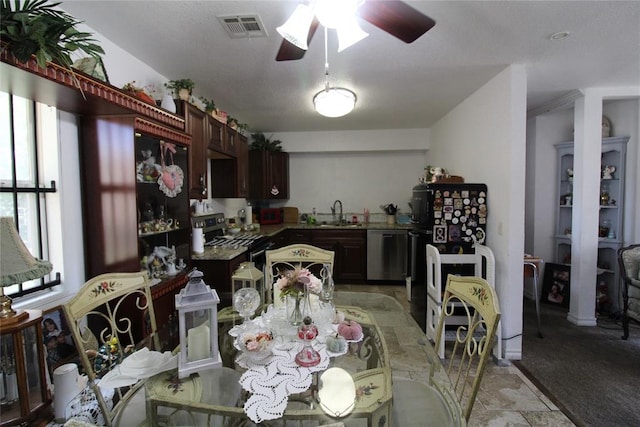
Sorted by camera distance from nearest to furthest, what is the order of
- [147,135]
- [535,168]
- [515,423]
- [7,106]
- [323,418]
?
[323,418]
[7,106]
[515,423]
[147,135]
[535,168]

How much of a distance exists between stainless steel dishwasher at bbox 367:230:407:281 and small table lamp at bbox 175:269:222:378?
363cm

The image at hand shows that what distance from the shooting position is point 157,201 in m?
2.23

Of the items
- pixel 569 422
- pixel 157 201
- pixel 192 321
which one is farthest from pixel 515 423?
pixel 157 201

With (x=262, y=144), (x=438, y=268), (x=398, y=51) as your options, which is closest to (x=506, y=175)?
(x=438, y=268)

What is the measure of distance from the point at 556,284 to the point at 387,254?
210cm

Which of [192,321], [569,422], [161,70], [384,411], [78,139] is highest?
[161,70]

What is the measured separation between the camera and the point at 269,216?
4973mm

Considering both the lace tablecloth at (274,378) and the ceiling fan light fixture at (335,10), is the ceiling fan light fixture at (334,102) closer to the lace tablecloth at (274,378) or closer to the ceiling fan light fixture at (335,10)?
the ceiling fan light fixture at (335,10)

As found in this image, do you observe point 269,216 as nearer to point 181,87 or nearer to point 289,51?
point 181,87

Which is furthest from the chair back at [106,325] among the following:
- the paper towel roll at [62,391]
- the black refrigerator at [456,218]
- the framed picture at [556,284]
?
the framed picture at [556,284]

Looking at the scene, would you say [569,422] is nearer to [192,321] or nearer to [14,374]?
[192,321]

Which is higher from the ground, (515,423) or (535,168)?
(535,168)

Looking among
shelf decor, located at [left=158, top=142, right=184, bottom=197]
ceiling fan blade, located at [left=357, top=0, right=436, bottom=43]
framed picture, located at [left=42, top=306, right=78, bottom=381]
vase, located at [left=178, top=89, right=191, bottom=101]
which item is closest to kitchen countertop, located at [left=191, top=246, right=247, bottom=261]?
shelf decor, located at [left=158, top=142, right=184, bottom=197]

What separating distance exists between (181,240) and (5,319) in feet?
4.23
